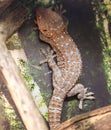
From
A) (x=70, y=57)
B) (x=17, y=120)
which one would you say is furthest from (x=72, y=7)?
(x=17, y=120)

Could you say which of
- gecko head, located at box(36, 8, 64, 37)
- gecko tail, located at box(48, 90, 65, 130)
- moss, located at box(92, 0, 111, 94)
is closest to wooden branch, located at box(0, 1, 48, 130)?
gecko tail, located at box(48, 90, 65, 130)

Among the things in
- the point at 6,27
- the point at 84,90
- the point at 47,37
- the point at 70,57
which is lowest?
the point at 84,90

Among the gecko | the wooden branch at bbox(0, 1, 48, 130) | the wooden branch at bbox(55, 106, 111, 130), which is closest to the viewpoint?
the wooden branch at bbox(55, 106, 111, 130)

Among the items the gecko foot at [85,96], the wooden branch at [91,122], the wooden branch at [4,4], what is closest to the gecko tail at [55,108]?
the gecko foot at [85,96]

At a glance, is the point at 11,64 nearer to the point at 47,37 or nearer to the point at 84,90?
the point at 47,37

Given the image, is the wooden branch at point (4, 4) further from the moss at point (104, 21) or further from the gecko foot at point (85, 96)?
the gecko foot at point (85, 96)

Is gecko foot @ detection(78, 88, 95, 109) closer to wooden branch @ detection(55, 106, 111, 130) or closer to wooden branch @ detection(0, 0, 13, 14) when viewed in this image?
wooden branch @ detection(55, 106, 111, 130)

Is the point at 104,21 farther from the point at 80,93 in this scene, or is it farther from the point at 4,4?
the point at 4,4
